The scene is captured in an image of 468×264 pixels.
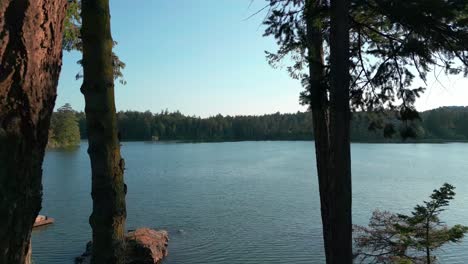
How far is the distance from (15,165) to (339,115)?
4.11 metres

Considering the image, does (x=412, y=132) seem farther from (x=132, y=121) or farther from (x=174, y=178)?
(x=132, y=121)

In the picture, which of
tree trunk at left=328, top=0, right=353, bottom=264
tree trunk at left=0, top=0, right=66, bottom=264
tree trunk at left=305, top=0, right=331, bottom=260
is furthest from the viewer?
tree trunk at left=305, top=0, right=331, bottom=260

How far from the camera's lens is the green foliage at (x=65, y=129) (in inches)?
4247

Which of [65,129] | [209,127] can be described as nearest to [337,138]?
[65,129]

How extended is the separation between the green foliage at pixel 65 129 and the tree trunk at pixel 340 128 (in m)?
109

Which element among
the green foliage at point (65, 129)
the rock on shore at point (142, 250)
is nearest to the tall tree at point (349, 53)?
the rock on shore at point (142, 250)

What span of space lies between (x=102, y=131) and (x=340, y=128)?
2.94 metres

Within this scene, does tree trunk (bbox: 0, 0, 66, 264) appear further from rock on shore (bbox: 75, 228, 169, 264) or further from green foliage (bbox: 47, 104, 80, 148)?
green foliage (bbox: 47, 104, 80, 148)

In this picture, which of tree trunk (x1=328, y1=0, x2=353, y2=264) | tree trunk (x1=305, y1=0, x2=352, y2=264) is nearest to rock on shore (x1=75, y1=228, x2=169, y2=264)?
tree trunk (x1=305, y1=0, x2=352, y2=264)

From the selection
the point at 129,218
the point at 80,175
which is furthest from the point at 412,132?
the point at 80,175

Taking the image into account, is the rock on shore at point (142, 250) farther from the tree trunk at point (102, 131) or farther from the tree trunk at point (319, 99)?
the tree trunk at point (102, 131)

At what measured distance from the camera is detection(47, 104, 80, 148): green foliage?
107875 mm

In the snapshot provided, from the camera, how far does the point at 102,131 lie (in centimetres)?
326

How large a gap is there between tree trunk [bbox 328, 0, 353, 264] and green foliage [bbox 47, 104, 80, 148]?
357 ft
